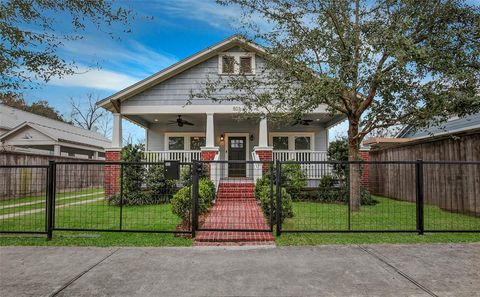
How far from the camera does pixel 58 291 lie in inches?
138

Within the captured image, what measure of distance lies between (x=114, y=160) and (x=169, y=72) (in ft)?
12.7

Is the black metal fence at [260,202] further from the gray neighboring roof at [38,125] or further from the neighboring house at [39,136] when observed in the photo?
the gray neighboring roof at [38,125]

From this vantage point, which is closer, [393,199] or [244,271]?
[244,271]

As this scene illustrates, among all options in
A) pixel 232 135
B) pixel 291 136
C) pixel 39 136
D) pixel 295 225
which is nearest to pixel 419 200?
pixel 295 225

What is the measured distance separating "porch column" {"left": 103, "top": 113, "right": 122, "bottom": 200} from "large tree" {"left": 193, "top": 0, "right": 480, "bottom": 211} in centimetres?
612

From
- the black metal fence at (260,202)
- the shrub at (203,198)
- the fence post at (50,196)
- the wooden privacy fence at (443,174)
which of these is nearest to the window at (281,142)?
the black metal fence at (260,202)

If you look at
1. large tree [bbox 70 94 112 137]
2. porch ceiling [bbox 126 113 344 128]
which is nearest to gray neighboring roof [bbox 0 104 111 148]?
porch ceiling [bbox 126 113 344 128]

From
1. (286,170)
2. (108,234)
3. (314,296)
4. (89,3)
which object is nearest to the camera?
(314,296)

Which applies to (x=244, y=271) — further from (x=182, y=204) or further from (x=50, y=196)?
(x=50, y=196)

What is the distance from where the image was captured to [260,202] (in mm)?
8461

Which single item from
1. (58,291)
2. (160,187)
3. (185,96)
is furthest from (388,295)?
(185,96)

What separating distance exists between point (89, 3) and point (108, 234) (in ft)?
15.5

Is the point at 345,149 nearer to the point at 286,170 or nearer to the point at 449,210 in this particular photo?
the point at 286,170

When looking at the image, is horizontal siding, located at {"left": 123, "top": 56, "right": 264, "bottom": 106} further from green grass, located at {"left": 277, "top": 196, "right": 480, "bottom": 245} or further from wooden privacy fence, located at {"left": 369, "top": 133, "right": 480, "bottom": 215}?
wooden privacy fence, located at {"left": 369, "top": 133, "right": 480, "bottom": 215}
